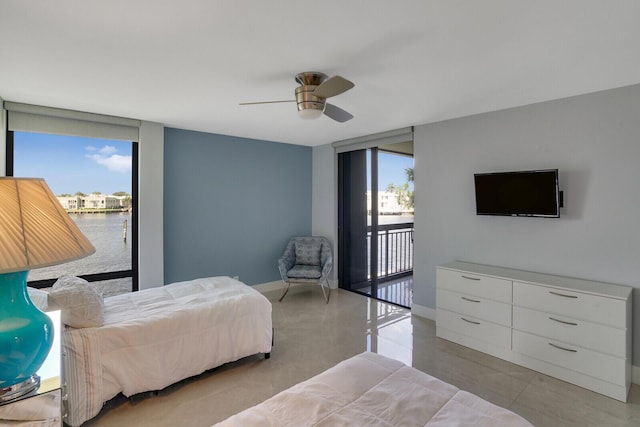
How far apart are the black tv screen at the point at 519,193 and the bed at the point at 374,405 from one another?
2131 millimetres

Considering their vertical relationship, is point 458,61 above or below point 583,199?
above

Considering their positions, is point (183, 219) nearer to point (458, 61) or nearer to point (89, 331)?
point (89, 331)

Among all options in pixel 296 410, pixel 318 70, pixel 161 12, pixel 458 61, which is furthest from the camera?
pixel 318 70

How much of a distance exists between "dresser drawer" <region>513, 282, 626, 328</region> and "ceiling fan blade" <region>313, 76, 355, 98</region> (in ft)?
7.38

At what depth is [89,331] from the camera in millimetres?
2049

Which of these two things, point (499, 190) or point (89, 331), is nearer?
point (89, 331)

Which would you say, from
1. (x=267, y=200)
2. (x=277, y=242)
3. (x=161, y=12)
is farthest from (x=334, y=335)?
(x=161, y=12)

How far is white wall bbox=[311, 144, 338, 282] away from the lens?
5.01 metres

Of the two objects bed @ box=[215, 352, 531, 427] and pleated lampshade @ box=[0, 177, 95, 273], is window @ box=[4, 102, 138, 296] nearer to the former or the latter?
pleated lampshade @ box=[0, 177, 95, 273]

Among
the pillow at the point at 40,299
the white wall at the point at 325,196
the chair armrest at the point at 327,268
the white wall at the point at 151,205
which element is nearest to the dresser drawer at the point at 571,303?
the chair armrest at the point at 327,268

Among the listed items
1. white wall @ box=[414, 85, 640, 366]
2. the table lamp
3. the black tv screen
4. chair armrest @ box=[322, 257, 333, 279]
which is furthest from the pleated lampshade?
chair armrest @ box=[322, 257, 333, 279]

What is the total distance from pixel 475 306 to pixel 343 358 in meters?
1.36

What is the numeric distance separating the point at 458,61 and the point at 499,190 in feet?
5.04

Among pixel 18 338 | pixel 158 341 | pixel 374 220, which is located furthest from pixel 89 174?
pixel 374 220
